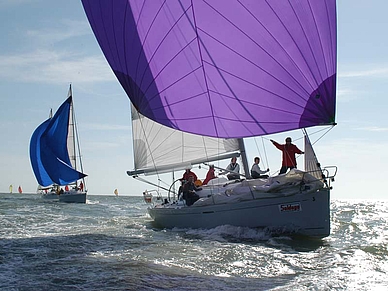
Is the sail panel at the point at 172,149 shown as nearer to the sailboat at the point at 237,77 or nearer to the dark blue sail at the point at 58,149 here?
the sailboat at the point at 237,77

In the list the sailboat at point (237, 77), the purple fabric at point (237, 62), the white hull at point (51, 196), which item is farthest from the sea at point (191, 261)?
the white hull at point (51, 196)

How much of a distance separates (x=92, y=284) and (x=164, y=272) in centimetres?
113

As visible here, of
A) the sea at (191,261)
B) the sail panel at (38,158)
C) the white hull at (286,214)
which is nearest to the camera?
the sea at (191,261)

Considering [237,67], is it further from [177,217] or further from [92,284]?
[92,284]

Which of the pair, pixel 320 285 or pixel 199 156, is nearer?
pixel 320 285

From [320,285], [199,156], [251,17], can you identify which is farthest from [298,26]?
[199,156]

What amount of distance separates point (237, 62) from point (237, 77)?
0.28 meters

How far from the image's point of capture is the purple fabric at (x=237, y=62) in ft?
29.6

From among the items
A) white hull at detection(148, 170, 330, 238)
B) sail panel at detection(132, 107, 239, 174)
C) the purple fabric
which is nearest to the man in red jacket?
white hull at detection(148, 170, 330, 238)

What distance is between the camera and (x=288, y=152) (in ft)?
38.0

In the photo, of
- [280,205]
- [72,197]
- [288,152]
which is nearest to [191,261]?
[280,205]

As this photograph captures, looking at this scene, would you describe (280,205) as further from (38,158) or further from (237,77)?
(38,158)

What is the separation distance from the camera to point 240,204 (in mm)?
10438

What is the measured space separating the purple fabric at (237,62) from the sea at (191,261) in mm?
2273
